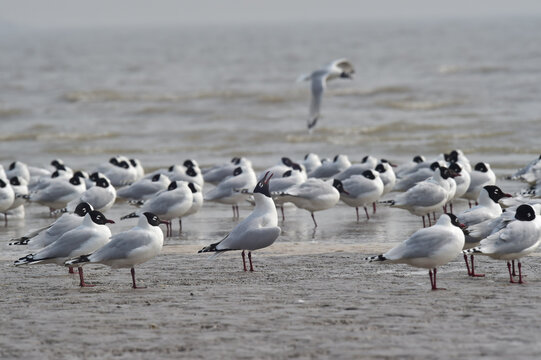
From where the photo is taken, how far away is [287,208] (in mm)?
15445

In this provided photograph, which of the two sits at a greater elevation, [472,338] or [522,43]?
[522,43]

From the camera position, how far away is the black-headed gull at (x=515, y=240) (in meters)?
8.84

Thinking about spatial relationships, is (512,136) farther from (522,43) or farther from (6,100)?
(522,43)

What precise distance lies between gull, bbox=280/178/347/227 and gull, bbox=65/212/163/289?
4231 mm

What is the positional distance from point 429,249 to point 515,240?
0.86 metres

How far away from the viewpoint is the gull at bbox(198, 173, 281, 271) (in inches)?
390

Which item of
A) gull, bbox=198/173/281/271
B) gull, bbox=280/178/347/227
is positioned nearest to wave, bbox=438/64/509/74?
gull, bbox=280/178/347/227

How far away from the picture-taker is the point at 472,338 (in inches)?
269

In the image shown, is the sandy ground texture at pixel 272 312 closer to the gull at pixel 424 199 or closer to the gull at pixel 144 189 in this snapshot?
the gull at pixel 424 199

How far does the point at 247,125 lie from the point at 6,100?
48.6 feet

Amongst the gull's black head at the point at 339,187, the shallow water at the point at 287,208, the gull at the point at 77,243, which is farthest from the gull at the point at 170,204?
the gull at the point at 77,243

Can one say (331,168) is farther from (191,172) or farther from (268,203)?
(268,203)

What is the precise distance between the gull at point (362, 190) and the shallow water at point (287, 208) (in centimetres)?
33

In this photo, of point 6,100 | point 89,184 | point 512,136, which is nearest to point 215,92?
point 6,100
